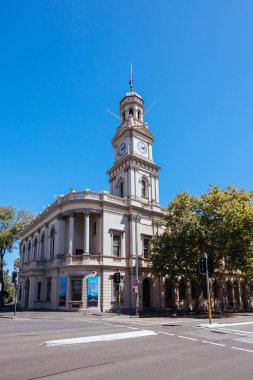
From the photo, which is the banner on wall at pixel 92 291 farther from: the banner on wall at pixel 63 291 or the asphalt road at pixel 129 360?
the asphalt road at pixel 129 360

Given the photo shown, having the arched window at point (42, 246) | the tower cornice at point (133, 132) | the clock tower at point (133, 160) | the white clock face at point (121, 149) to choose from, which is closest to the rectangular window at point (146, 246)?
the clock tower at point (133, 160)

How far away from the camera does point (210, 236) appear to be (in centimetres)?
2702

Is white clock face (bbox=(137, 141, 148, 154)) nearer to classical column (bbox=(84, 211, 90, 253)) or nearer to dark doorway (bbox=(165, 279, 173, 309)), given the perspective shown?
classical column (bbox=(84, 211, 90, 253))

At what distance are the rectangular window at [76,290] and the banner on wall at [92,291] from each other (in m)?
0.96

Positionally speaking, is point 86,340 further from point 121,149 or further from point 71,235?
point 121,149

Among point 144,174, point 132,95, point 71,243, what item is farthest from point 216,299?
point 132,95

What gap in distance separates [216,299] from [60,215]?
78.4ft

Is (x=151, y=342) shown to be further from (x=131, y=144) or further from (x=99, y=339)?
(x=131, y=144)

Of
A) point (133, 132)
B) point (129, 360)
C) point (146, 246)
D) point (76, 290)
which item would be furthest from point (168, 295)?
point (129, 360)

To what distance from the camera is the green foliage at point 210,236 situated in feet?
86.8

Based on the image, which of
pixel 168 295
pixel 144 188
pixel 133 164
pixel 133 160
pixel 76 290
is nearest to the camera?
pixel 76 290

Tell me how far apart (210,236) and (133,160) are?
15101mm

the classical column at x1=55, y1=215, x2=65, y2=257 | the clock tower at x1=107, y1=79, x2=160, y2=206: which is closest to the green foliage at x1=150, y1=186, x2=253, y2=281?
the clock tower at x1=107, y1=79, x2=160, y2=206

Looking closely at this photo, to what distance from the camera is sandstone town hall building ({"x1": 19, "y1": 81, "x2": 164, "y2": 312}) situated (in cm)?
2958
